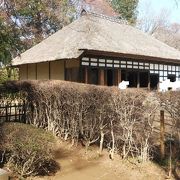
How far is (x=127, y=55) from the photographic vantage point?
2016 centimetres

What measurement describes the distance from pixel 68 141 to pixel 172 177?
337cm

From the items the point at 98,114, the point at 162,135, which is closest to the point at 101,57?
the point at 98,114

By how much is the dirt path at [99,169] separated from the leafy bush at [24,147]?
39cm

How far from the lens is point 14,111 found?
Result: 38.7 ft

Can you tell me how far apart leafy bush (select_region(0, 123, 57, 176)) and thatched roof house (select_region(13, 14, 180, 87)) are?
1074 cm

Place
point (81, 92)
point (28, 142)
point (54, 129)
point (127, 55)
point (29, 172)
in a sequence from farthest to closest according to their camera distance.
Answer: point (127, 55) < point (54, 129) < point (81, 92) < point (29, 172) < point (28, 142)

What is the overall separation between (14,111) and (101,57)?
30.0 feet

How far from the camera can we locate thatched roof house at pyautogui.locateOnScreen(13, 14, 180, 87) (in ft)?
62.8

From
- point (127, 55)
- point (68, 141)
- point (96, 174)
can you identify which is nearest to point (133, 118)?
point (96, 174)

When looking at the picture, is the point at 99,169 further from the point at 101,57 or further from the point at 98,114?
the point at 101,57

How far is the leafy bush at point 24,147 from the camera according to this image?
20.9 feet

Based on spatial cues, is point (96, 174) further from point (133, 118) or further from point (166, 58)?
point (166, 58)

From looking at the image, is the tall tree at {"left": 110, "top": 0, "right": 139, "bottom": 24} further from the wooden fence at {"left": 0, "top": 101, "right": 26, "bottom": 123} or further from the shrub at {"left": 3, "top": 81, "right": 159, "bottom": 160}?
the shrub at {"left": 3, "top": 81, "right": 159, "bottom": 160}

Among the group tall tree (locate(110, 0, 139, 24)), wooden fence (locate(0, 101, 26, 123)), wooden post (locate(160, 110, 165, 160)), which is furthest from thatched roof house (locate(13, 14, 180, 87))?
wooden post (locate(160, 110, 165, 160))
